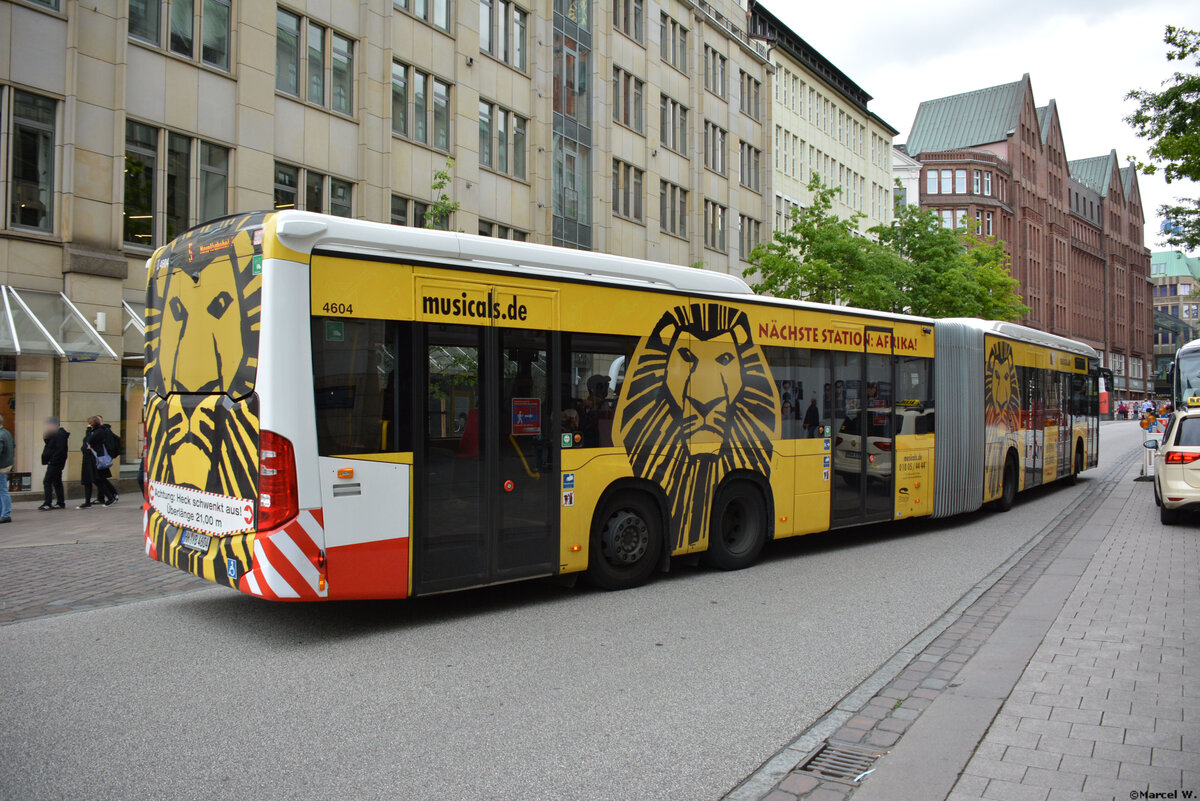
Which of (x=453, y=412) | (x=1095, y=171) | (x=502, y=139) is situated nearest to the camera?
(x=453, y=412)

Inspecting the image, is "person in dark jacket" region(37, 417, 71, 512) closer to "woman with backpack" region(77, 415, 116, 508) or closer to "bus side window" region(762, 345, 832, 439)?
"woman with backpack" region(77, 415, 116, 508)

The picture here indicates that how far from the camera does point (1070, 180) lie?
114 meters

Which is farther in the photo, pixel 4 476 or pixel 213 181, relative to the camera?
pixel 213 181

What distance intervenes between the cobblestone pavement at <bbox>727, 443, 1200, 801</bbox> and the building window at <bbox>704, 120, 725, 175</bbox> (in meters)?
34.5

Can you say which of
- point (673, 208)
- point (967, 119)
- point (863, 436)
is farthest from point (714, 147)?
point (967, 119)

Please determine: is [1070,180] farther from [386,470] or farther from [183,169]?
[386,470]

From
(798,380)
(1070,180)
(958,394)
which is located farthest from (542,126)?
(1070,180)

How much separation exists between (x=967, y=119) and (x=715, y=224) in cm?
7031

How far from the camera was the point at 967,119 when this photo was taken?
328 feet

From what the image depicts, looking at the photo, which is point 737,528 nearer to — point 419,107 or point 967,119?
point 419,107

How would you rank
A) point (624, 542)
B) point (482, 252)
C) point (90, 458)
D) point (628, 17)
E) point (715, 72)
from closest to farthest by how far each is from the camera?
point (482, 252) < point (624, 542) < point (90, 458) < point (628, 17) < point (715, 72)

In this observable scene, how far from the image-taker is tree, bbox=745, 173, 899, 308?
34000 mm

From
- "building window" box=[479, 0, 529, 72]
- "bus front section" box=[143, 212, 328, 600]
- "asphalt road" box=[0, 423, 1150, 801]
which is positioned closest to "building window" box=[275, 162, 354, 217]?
"building window" box=[479, 0, 529, 72]

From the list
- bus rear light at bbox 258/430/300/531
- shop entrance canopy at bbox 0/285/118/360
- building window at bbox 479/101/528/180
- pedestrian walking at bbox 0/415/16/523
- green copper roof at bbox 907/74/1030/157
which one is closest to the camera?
bus rear light at bbox 258/430/300/531
